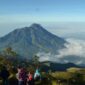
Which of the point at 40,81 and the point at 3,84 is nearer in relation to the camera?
the point at 3,84

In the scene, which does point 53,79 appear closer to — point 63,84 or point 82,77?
point 63,84

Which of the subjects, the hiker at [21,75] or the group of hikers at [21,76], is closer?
the hiker at [21,75]

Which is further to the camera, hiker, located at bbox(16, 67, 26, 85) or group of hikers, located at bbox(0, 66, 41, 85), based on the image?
group of hikers, located at bbox(0, 66, 41, 85)

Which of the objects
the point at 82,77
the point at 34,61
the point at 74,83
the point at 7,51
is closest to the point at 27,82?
the point at 74,83

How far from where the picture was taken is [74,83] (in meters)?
36.9

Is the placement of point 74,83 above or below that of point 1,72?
below

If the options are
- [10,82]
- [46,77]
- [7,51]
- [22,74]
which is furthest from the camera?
[7,51]

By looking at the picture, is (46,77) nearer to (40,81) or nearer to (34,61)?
(40,81)

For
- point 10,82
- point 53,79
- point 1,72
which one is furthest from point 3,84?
point 53,79

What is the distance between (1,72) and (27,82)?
2405mm

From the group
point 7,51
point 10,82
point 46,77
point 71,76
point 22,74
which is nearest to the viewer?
point 22,74

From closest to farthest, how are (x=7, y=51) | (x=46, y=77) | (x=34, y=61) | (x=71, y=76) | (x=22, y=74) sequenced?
1. (x=22, y=74)
2. (x=46, y=77)
3. (x=71, y=76)
4. (x=7, y=51)
5. (x=34, y=61)

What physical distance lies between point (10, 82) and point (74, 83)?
7728 mm

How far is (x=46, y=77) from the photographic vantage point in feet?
117
